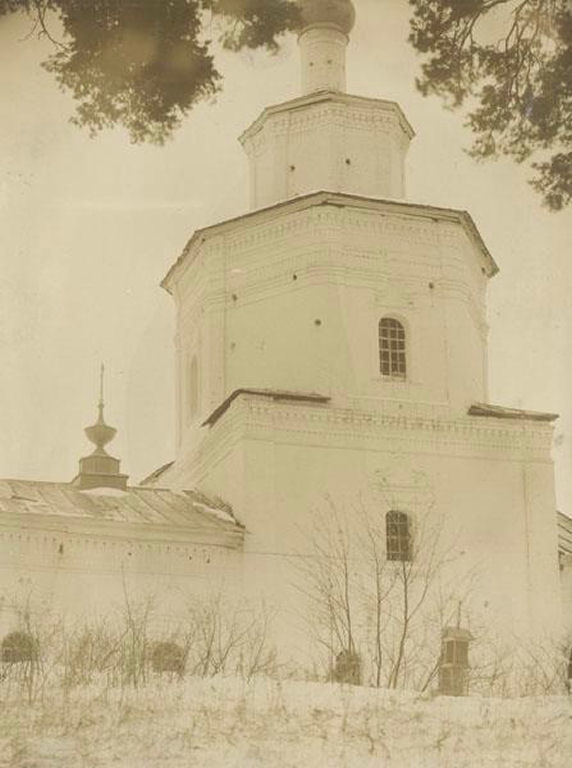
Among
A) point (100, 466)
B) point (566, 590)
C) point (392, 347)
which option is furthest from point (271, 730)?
point (100, 466)

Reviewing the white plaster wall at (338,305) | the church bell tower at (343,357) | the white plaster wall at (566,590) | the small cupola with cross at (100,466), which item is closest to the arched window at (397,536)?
the church bell tower at (343,357)

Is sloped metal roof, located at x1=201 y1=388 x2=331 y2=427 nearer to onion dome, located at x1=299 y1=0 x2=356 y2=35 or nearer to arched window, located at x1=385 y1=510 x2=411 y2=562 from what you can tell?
arched window, located at x1=385 y1=510 x2=411 y2=562

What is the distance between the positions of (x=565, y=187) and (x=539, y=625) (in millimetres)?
4539

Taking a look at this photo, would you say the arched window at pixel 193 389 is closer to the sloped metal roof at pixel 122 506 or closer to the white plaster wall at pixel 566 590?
the sloped metal roof at pixel 122 506

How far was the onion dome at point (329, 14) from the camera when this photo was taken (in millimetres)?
14331

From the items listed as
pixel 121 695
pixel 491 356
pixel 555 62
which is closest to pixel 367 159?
pixel 491 356

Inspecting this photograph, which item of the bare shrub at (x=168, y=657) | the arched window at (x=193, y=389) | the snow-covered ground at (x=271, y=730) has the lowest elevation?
the snow-covered ground at (x=271, y=730)

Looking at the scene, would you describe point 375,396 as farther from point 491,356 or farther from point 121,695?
point 121,695

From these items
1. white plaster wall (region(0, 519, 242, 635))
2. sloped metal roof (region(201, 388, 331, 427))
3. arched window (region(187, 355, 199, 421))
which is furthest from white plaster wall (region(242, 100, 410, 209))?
white plaster wall (region(0, 519, 242, 635))

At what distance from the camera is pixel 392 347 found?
590 inches

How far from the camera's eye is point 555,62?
35.9 ft

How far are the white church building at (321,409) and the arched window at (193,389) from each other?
0.04 m

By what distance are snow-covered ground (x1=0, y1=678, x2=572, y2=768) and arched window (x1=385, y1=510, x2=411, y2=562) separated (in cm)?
463

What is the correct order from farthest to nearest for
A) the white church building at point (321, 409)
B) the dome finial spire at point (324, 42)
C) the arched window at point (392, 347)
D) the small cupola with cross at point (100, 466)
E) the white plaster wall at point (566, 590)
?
the small cupola with cross at point (100, 466), the arched window at point (392, 347), the white plaster wall at point (566, 590), the dome finial spire at point (324, 42), the white church building at point (321, 409)
